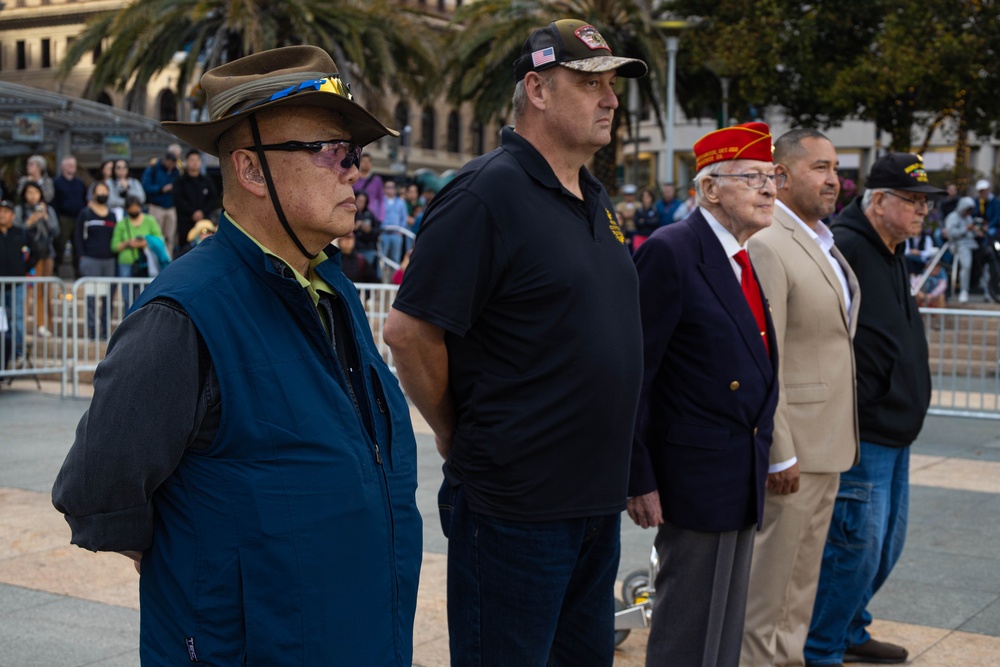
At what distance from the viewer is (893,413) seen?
4.70m

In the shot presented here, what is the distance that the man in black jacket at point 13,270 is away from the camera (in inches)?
464

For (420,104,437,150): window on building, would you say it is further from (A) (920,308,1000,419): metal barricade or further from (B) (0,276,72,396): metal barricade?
(A) (920,308,1000,419): metal barricade

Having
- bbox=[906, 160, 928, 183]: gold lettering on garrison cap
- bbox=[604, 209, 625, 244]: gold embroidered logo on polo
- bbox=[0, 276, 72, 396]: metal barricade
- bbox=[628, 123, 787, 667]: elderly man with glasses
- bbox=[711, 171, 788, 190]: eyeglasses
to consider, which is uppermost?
bbox=[906, 160, 928, 183]: gold lettering on garrison cap

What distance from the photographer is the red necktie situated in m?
4.01

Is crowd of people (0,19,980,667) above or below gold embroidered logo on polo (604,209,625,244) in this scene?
below

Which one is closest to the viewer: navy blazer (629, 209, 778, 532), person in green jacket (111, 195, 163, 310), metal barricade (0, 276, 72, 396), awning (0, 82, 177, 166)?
navy blazer (629, 209, 778, 532)

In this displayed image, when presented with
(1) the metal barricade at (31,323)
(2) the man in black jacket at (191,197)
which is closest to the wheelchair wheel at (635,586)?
(1) the metal barricade at (31,323)

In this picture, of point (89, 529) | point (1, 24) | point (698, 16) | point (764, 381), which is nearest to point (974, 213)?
point (698, 16)

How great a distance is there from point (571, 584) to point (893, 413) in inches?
76.4

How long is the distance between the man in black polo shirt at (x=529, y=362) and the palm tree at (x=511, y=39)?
21813 millimetres

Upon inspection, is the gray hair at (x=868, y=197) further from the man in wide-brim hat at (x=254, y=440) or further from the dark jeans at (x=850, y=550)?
the man in wide-brim hat at (x=254, y=440)

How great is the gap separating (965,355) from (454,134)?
211 feet

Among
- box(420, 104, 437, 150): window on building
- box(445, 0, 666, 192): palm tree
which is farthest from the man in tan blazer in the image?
box(420, 104, 437, 150): window on building

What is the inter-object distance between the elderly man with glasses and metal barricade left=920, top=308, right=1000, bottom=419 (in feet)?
24.4
